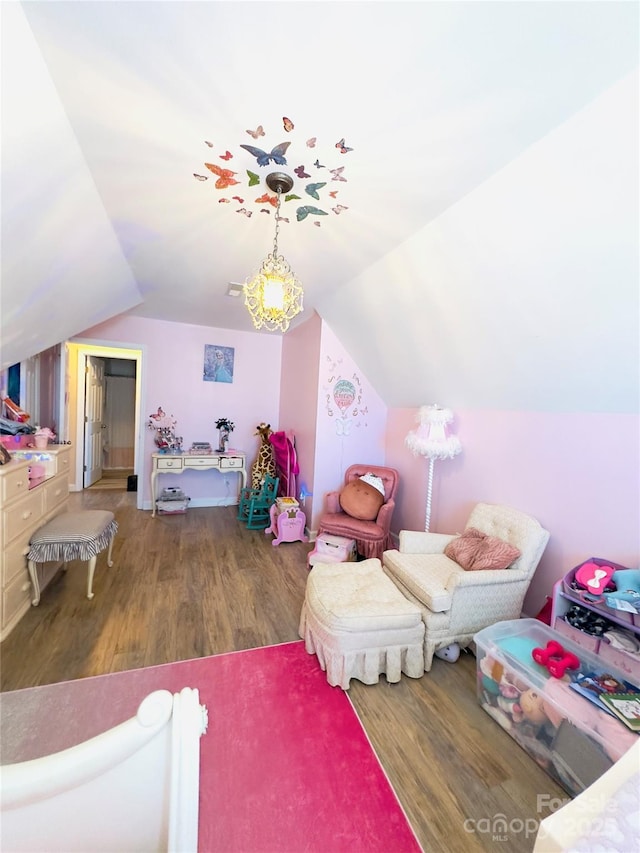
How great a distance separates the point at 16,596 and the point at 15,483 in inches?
29.7

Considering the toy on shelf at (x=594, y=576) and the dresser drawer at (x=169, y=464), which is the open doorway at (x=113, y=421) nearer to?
the dresser drawer at (x=169, y=464)

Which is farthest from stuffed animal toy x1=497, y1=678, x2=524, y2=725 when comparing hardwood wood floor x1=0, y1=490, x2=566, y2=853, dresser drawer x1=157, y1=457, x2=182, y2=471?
dresser drawer x1=157, y1=457, x2=182, y2=471

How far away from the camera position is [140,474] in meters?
4.43

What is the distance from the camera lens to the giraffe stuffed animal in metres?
4.40

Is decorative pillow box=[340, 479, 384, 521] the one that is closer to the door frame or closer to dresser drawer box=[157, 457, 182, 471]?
dresser drawer box=[157, 457, 182, 471]

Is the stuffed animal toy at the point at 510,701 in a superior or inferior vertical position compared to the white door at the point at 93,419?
inferior

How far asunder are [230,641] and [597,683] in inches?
76.4

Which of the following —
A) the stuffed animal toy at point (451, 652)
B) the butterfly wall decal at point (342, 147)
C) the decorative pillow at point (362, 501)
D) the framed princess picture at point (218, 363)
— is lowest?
the stuffed animal toy at point (451, 652)

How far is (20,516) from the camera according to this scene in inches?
84.1

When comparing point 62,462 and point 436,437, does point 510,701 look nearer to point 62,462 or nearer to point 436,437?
point 436,437

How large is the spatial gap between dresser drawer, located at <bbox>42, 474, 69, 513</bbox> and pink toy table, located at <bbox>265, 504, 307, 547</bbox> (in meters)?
1.98

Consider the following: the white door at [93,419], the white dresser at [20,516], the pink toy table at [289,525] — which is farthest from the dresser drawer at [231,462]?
the white door at [93,419]

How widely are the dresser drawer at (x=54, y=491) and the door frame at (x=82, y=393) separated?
5.12ft

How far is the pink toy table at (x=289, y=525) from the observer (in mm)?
3639
